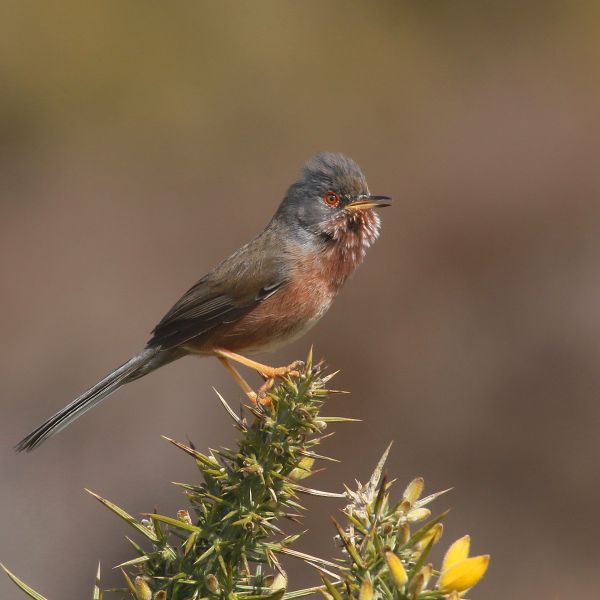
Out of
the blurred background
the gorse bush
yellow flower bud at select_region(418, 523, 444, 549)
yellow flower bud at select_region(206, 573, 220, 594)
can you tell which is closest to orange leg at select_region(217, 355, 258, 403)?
the gorse bush

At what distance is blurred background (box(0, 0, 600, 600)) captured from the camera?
830 centimetres

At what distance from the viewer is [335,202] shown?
517 cm

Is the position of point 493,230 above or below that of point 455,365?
above

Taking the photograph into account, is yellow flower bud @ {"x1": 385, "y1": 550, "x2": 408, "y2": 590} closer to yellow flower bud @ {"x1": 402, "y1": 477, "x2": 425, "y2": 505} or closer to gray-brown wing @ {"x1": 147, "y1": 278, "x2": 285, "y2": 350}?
yellow flower bud @ {"x1": 402, "y1": 477, "x2": 425, "y2": 505}

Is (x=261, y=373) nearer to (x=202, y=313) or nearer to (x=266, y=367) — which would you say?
(x=266, y=367)

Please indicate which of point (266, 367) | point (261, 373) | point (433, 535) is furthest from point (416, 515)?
point (266, 367)

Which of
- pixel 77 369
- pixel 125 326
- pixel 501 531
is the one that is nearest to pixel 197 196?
pixel 125 326

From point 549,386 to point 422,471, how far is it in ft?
4.85

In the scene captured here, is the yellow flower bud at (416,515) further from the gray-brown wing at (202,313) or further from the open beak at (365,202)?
the open beak at (365,202)

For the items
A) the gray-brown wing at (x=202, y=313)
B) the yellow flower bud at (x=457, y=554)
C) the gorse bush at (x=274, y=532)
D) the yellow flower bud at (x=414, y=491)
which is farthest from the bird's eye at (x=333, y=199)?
the yellow flower bud at (x=457, y=554)

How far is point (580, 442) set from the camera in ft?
29.0

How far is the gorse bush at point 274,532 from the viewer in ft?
6.95

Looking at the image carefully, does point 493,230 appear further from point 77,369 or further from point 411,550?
point 411,550

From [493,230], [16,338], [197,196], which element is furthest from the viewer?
[197,196]
